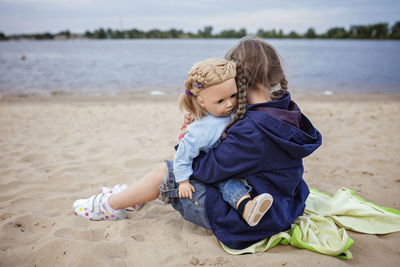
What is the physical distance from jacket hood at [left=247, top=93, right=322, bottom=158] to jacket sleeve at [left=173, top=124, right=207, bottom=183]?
367 millimetres

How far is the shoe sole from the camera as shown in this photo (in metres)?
1.74

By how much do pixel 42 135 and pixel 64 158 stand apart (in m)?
1.40

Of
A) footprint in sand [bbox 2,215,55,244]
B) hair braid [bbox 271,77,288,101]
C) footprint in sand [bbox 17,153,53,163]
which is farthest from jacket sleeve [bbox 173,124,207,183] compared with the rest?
footprint in sand [bbox 17,153,53,163]

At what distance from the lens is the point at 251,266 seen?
182cm

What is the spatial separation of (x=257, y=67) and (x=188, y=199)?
1.06m

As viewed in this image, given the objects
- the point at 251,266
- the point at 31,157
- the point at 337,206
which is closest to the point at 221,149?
the point at 251,266

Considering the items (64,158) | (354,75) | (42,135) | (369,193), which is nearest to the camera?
(369,193)

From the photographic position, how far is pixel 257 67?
1.98 m

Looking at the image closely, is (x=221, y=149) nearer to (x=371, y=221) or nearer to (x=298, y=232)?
(x=298, y=232)

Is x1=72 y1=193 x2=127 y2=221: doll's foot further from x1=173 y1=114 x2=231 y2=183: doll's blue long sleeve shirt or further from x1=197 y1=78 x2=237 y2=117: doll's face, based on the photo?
x1=197 y1=78 x2=237 y2=117: doll's face

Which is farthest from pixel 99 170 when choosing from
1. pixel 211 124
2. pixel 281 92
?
pixel 281 92

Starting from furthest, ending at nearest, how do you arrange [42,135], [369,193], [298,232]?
[42,135] → [369,193] → [298,232]

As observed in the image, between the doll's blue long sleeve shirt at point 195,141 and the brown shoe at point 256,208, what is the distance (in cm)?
47

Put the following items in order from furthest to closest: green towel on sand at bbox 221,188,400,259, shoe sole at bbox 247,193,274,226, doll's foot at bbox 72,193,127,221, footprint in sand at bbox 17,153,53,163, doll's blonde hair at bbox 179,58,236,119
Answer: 1. footprint in sand at bbox 17,153,53,163
2. doll's foot at bbox 72,193,127,221
3. green towel on sand at bbox 221,188,400,259
4. doll's blonde hair at bbox 179,58,236,119
5. shoe sole at bbox 247,193,274,226
